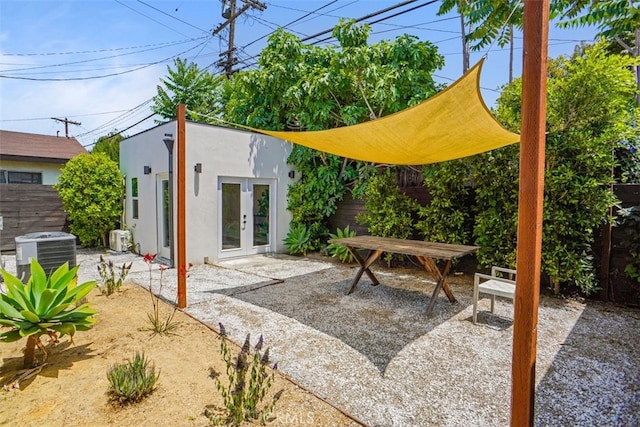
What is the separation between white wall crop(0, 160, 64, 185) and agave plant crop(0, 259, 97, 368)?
10.3 meters

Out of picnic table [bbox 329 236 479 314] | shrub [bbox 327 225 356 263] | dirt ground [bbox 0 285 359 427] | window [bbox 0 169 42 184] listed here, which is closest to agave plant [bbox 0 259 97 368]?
dirt ground [bbox 0 285 359 427]

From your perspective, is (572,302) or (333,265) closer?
(572,302)

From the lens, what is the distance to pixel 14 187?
801 centimetres

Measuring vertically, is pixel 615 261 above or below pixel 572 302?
above

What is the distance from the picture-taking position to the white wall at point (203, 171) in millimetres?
6766

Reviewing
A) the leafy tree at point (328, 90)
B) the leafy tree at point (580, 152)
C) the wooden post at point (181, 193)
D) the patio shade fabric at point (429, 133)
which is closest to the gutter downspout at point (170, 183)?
the leafy tree at point (328, 90)

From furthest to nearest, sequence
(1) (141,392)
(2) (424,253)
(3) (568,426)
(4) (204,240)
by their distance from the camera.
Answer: (4) (204,240), (2) (424,253), (1) (141,392), (3) (568,426)

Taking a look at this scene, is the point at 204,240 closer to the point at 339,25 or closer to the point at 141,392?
the point at 141,392

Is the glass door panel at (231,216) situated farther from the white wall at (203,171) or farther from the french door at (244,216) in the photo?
the white wall at (203,171)

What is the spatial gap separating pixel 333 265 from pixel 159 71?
546 inches

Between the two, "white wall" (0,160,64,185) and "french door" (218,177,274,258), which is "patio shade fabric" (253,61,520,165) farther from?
"white wall" (0,160,64,185)

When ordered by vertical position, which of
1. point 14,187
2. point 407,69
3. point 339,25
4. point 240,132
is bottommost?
point 14,187

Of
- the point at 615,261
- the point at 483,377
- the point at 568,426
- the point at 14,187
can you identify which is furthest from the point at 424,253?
the point at 14,187

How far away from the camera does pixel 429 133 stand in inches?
135
